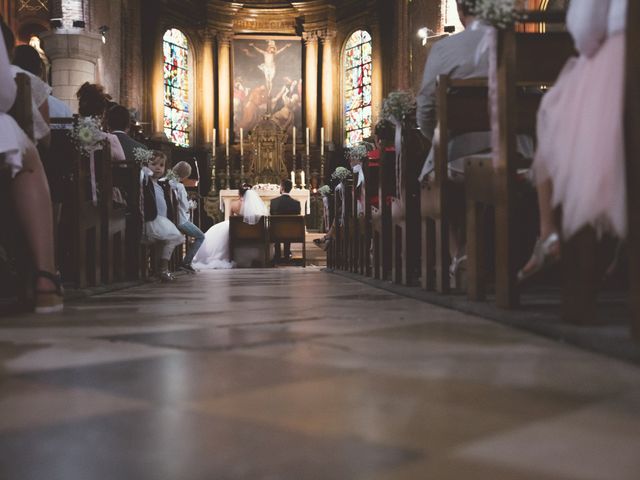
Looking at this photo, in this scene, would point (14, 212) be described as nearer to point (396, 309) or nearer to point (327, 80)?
point (396, 309)

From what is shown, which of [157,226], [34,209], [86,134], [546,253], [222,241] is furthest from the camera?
[222,241]

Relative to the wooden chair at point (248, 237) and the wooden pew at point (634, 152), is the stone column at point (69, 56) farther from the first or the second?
the wooden pew at point (634, 152)

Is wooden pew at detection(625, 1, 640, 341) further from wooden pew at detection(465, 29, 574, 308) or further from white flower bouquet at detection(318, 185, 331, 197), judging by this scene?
white flower bouquet at detection(318, 185, 331, 197)

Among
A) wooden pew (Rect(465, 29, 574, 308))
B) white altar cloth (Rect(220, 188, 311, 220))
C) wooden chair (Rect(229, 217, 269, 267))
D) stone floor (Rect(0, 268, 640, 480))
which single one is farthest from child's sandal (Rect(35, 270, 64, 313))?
white altar cloth (Rect(220, 188, 311, 220))

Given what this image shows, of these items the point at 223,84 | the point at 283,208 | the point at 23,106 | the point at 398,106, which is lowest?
the point at 283,208

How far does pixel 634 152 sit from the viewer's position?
1627 mm

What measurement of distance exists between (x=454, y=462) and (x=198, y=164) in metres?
15.9

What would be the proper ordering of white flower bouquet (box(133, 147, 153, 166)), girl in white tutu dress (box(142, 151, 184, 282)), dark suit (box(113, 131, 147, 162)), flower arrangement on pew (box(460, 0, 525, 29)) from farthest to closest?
1. girl in white tutu dress (box(142, 151, 184, 282))
2. dark suit (box(113, 131, 147, 162))
3. white flower bouquet (box(133, 147, 153, 166))
4. flower arrangement on pew (box(460, 0, 525, 29))

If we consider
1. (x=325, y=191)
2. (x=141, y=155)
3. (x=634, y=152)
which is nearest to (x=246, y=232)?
(x=325, y=191)

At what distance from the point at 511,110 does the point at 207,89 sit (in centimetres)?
1479

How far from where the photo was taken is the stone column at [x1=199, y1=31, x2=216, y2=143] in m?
16.7

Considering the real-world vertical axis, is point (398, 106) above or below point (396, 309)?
above

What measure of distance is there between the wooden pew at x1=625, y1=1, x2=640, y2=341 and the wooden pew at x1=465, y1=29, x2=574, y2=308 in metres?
0.86

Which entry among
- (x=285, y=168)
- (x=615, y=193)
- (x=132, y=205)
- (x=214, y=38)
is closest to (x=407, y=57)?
(x=285, y=168)
